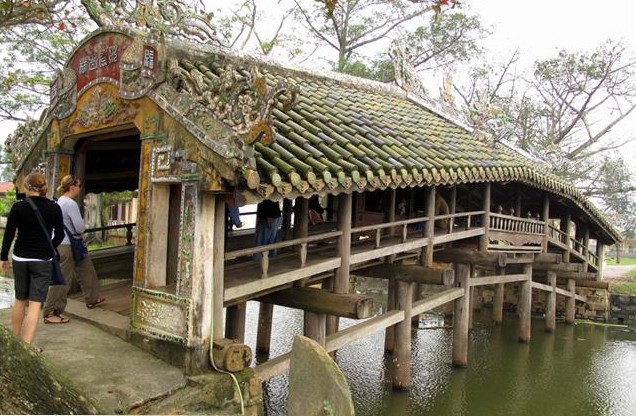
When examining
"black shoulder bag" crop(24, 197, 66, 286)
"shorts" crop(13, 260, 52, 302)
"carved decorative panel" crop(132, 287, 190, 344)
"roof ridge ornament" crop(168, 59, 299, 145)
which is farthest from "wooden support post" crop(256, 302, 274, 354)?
"roof ridge ornament" crop(168, 59, 299, 145)

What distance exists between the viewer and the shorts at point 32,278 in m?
4.83

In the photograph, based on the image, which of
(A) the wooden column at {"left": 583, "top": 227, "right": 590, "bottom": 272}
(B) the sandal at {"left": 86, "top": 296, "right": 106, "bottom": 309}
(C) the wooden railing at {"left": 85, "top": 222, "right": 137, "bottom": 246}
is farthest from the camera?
(A) the wooden column at {"left": 583, "top": 227, "right": 590, "bottom": 272}

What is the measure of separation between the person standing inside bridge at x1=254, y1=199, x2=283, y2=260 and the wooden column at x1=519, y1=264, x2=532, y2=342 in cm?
895

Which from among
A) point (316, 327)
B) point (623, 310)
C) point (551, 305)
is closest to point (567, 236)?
point (551, 305)

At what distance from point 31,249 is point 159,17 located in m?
3.68

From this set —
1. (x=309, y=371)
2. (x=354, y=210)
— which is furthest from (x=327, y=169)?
(x=354, y=210)

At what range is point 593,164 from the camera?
24078 millimetres

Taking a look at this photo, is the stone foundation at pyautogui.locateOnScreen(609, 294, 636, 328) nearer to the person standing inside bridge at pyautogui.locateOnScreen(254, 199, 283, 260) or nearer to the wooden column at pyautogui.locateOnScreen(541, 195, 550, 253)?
the wooden column at pyautogui.locateOnScreen(541, 195, 550, 253)

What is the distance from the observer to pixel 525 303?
13891 mm

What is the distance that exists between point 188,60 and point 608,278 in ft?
63.6

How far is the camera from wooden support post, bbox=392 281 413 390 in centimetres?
910

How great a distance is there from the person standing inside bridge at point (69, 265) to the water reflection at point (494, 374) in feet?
11.9

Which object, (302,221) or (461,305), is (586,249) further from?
(302,221)

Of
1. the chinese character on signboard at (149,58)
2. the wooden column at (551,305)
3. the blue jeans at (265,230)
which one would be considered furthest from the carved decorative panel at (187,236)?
the wooden column at (551,305)
